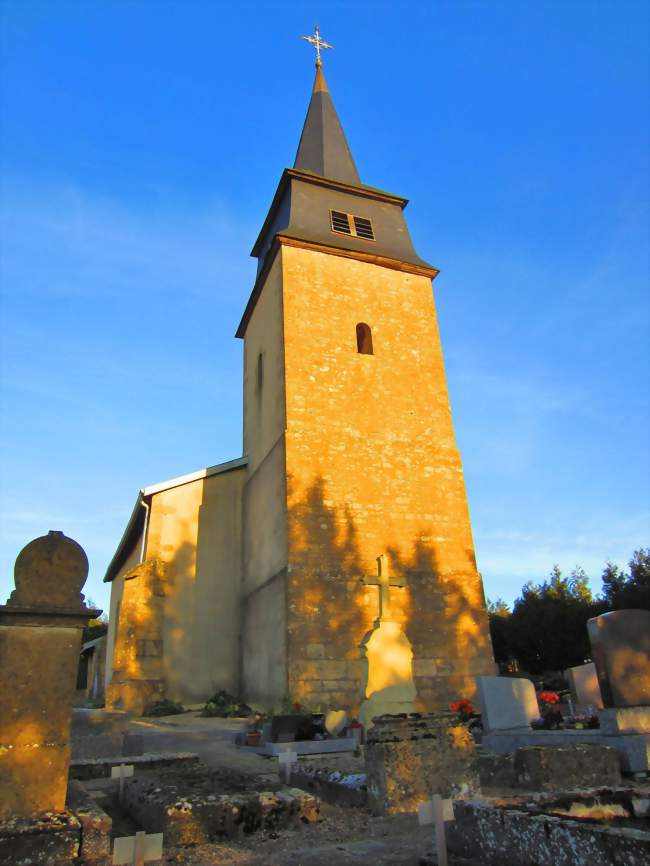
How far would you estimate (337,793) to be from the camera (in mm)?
4887

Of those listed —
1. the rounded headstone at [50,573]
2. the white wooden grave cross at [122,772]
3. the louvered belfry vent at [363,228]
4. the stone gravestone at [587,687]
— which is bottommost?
the white wooden grave cross at [122,772]

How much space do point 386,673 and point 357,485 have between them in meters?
5.12

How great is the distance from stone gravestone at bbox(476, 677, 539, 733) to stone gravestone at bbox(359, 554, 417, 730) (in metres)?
1.18

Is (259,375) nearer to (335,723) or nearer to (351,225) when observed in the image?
(351,225)

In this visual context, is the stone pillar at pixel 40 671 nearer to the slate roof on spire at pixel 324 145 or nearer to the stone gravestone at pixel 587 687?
the stone gravestone at pixel 587 687

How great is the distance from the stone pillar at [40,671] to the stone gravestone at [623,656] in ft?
15.6

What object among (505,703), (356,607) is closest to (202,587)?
(356,607)

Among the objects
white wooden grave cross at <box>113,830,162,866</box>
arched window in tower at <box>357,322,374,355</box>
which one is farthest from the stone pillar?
arched window in tower at <box>357,322,374,355</box>

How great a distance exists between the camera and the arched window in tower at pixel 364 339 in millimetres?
14930

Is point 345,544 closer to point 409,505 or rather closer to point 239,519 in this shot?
point 409,505

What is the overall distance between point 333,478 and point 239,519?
3.73m

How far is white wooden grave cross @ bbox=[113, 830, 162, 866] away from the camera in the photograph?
2.69 metres

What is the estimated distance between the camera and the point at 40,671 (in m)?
3.18

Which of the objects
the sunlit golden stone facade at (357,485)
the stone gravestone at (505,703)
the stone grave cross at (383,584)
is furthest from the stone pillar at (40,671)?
the sunlit golden stone facade at (357,485)
